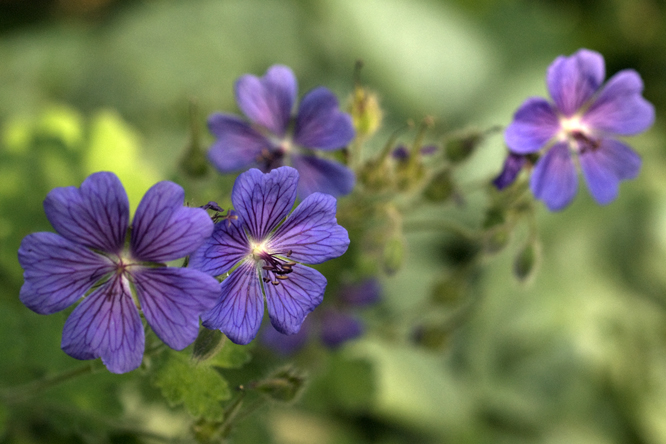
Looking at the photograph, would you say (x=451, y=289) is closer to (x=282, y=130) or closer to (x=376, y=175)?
(x=376, y=175)

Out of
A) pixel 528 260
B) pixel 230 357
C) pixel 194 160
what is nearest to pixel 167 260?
pixel 230 357

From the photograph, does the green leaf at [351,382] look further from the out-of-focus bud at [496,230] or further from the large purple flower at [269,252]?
the large purple flower at [269,252]

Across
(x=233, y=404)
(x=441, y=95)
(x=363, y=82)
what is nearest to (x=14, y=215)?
(x=233, y=404)

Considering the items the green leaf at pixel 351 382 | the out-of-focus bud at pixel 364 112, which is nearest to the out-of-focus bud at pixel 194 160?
the out-of-focus bud at pixel 364 112

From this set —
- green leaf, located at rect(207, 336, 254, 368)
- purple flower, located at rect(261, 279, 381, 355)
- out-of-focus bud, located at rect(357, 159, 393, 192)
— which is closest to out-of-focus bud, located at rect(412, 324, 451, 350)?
purple flower, located at rect(261, 279, 381, 355)

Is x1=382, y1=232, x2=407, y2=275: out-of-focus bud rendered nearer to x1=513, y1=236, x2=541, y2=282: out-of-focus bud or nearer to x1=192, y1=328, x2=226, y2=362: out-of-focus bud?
x1=513, y1=236, x2=541, y2=282: out-of-focus bud
